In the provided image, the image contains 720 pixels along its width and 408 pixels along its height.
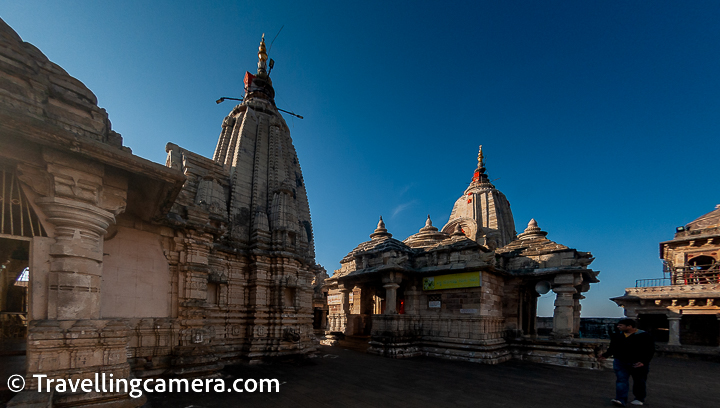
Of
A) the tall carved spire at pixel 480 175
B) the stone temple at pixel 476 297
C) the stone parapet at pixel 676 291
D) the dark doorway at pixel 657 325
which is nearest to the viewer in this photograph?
the stone temple at pixel 476 297

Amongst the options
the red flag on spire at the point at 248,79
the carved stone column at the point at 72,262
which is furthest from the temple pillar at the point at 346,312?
the carved stone column at the point at 72,262

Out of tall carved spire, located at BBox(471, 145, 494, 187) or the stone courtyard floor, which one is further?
tall carved spire, located at BBox(471, 145, 494, 187)

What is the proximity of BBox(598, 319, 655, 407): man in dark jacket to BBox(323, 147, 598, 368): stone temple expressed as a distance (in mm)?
6617

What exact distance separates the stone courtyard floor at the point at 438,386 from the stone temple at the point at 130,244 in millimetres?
1869

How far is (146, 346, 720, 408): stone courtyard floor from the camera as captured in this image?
26.9 ft

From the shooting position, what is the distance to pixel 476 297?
49.8 ft

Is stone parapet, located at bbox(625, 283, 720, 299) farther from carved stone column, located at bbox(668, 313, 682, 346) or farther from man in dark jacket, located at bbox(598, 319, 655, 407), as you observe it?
man in dark jacket, located at bbox(598, 319, 655, 407)

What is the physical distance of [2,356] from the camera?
7695mm

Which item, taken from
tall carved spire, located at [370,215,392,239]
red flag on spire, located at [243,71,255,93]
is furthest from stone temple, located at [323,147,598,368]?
red flag on spire, located at [243,71,255,93]

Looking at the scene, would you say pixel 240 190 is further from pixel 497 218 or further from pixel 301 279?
pixel 497 218

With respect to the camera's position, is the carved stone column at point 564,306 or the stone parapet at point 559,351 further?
the carved stone column at point 564,306

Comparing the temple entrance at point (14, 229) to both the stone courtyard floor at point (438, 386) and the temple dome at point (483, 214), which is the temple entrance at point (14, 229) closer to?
the stone courtyard floor at point (438, 386)

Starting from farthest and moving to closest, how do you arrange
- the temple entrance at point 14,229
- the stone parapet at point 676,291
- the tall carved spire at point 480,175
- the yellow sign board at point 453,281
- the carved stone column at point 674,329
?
the tall carved spire at point 480,175 → the carved stone column at point 674,329 → the stone parapet at point 676,291 → the yellow sign board at point 453,281 → the temple entrance at point 14,229

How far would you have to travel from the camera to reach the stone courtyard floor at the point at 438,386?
8211 mm
